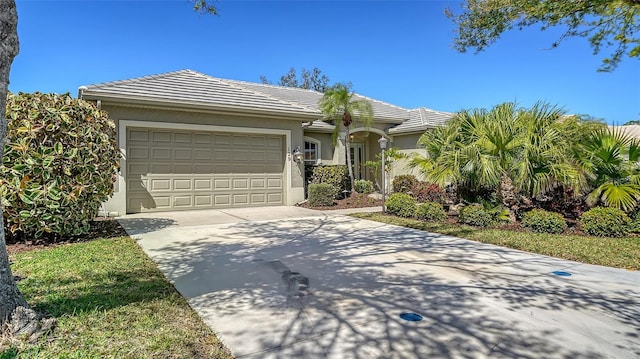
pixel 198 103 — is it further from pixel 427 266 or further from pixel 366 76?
pixel 366 76

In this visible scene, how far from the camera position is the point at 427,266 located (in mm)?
5109

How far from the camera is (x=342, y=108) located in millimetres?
13602

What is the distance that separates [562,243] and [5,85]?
8.00 metres

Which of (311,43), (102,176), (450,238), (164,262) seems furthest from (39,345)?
(311,43)

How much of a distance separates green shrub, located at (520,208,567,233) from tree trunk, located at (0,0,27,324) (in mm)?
8540

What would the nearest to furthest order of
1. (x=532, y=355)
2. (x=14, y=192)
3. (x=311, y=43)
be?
(x=532, y=355), (x=14, y=192), (x=311, y=43)

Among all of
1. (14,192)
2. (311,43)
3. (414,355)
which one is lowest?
(414,355)

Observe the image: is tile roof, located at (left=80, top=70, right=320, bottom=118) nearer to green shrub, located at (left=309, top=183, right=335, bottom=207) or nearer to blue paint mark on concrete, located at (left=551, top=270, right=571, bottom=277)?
green shrub, located at (left=309, top=183, right=335, bottom=207)

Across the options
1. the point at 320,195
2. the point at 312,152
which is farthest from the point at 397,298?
the point at 312,152

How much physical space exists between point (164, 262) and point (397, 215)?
659 cm

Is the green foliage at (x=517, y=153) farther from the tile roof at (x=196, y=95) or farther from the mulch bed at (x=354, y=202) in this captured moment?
the tile roof at (x=196, y=95)

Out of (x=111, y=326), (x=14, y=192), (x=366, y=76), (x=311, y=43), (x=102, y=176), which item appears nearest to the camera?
(x=111, y=326)

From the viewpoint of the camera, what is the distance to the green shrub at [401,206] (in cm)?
988

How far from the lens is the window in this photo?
48.7 feet
